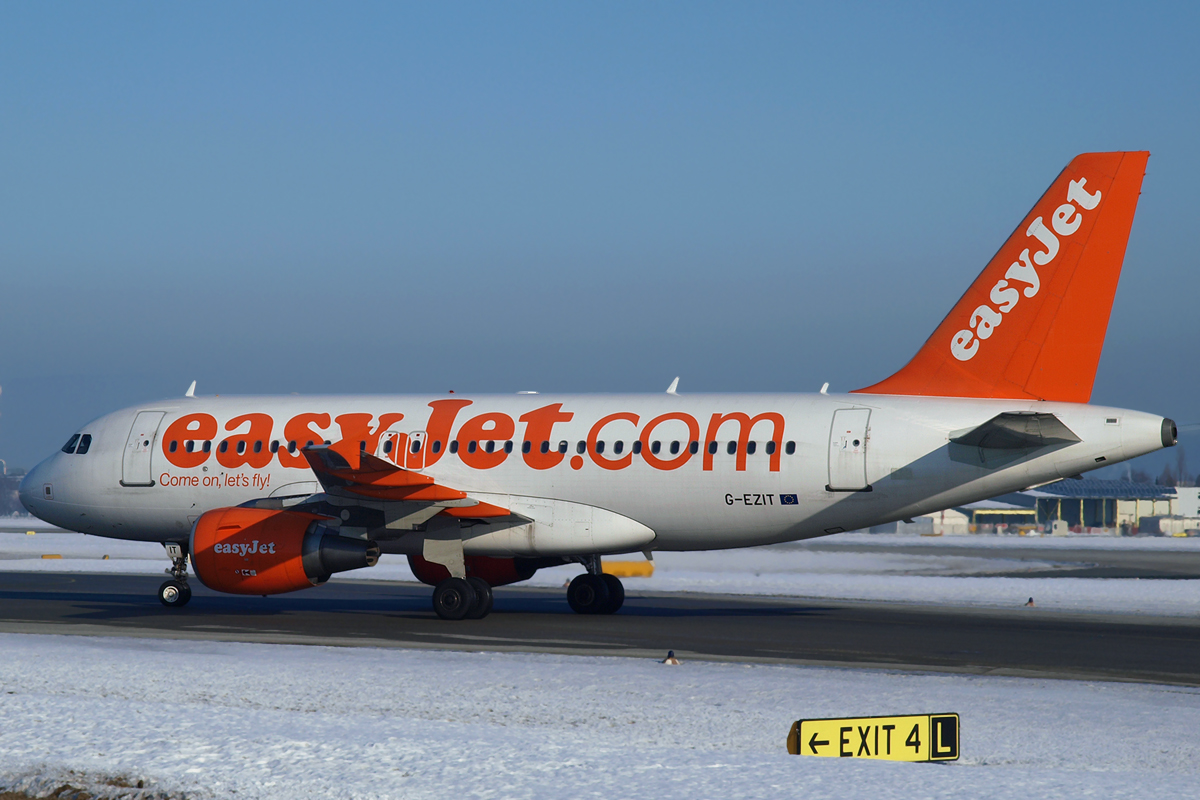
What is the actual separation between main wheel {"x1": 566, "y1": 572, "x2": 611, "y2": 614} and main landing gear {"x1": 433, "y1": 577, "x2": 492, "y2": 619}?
239 cm

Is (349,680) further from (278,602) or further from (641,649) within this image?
(278,602)

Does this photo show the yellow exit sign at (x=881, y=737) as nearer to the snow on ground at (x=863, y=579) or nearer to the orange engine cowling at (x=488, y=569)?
the orange engine cowling at (x=488, y=569)

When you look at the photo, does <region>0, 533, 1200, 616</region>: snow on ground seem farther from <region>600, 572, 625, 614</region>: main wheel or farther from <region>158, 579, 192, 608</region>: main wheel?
<region>158, 579, 192, 608</region>: main wheel

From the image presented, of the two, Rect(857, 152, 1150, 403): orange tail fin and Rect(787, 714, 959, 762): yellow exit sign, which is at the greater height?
Rect(857, 152, 1150, 403): orange tail fin

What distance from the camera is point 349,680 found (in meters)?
13.2

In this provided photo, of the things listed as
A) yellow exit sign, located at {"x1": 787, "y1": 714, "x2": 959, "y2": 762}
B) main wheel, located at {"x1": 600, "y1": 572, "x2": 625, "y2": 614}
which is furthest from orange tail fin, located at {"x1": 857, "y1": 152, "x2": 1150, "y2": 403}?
yellow exit sign, located at {"x1": 787, "y1": 714, "x2": 959, "y2": 762}

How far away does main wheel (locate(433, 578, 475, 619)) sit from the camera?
2189cm

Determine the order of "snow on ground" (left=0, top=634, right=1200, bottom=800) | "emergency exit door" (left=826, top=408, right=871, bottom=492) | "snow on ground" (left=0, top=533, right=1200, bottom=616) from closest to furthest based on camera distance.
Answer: "snow on ground" (left=0, top=634, right=1200, bottom=800) → "emergency exit door" (left=826, top=408, right=871, bottom=492) → "snow on ground" (left=0, top=533, right=1200, bottom=616)

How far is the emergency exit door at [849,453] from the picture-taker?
69.7 ft

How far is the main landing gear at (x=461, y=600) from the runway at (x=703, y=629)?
0.92 ft

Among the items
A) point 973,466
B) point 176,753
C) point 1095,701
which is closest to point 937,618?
point 973,466

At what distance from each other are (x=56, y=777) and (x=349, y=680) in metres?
4.85

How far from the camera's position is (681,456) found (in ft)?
73.3

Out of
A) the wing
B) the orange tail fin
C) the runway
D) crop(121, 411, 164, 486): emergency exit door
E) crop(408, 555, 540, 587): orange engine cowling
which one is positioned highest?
the orange tail fin
